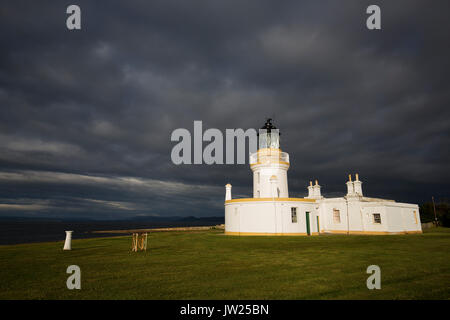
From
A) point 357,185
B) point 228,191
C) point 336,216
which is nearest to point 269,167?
point 228,191

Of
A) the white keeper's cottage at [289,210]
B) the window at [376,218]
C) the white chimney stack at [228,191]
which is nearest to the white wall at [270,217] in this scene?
the white keeper's cottage at [289,210]

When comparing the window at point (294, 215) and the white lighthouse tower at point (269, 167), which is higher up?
the white lighthouse tower at point (269, 167)

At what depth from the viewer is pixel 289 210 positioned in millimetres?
26781

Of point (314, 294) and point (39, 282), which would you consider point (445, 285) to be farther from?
point (39, 282)

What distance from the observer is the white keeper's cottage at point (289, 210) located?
26.6m

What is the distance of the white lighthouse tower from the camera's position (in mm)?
29750

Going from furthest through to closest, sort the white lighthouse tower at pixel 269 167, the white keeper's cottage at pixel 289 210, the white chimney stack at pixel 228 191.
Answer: the white chimney stack at pixel 228 191
the white lighthouse tower at pixel 269 167
the white keeper's cottage at pixel 289 210

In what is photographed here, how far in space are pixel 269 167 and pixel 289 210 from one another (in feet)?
18.6

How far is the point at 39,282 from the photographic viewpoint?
729 centimetres

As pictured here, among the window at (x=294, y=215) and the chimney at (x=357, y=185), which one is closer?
the window at (x=294, y=215)

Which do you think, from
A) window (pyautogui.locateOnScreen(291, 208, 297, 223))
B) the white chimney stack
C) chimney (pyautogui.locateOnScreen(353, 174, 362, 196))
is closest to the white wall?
window (pyautogui.locateOnScreen(291, 208, 297, 223))

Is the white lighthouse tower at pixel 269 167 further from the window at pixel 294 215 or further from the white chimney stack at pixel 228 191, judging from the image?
the white chimney stack at pixel 228 191

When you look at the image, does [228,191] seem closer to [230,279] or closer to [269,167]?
[269,167]
